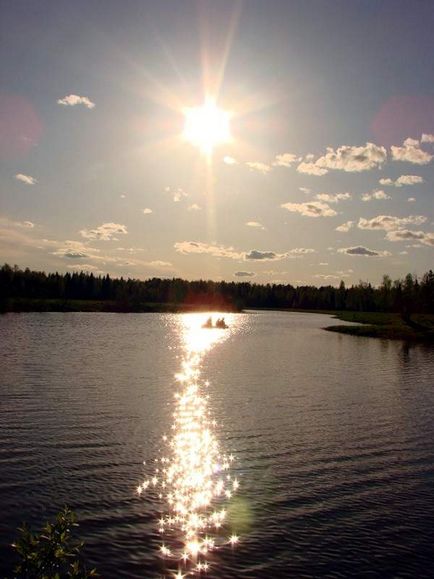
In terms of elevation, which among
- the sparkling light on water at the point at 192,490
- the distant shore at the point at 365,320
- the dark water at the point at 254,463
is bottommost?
the sparkling light on water at the point at 192,490

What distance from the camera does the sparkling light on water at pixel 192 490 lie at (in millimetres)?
14141

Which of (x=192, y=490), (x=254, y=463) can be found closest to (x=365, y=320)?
(x=254, y=463)

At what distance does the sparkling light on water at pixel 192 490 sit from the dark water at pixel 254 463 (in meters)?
0.43

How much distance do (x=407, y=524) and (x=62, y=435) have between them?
15770 millimetres

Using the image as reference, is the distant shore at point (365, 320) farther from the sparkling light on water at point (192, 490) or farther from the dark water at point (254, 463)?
the sparkling light on water at point (192, 490)

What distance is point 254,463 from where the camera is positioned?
71.0 feet

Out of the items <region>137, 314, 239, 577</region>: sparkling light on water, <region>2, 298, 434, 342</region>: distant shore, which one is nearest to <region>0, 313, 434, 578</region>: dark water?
<region>137, 314, 239, 577</region>: sparkling light on water

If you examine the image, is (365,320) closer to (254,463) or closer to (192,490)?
(254,463)

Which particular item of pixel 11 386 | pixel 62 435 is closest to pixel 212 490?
pixel 62 435

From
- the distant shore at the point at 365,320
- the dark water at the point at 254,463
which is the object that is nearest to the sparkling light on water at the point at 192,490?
the dark water at the point at 254,463

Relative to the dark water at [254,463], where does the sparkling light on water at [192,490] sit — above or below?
below

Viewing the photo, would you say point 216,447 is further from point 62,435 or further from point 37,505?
point 37,505

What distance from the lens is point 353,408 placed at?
33688mm

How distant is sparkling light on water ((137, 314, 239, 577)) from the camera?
14.1m
